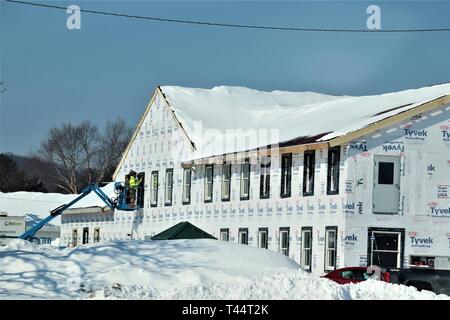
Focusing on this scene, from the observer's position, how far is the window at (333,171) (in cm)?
3997

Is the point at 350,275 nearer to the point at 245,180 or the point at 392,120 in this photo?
the point at 392,120

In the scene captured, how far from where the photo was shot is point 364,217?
129 feet

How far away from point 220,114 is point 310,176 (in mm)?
16438

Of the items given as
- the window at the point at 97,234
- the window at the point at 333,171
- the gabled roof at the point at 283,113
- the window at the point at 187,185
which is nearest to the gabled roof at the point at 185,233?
the window at the point at 333,171

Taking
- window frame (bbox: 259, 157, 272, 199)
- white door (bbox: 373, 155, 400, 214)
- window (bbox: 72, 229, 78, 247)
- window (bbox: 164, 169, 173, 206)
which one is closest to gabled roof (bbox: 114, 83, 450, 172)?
window frame (bbox: 259, 157, 272, 199)

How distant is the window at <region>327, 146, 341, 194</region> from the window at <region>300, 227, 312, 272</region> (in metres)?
2.20

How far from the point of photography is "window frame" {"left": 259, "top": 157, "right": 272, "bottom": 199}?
44969 millimetres

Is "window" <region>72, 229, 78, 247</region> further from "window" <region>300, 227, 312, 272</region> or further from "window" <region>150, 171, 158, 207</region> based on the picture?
"window" <region>300, 227, 312, 272</region>

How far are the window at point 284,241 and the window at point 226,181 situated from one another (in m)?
5.51

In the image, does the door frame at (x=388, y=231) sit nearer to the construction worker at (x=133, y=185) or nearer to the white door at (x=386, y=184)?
the white door at (x=386, y=184)

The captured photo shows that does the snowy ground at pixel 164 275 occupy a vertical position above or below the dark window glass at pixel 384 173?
below

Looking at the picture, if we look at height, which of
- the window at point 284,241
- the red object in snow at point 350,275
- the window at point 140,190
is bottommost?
the red object in snow at point 350,275
